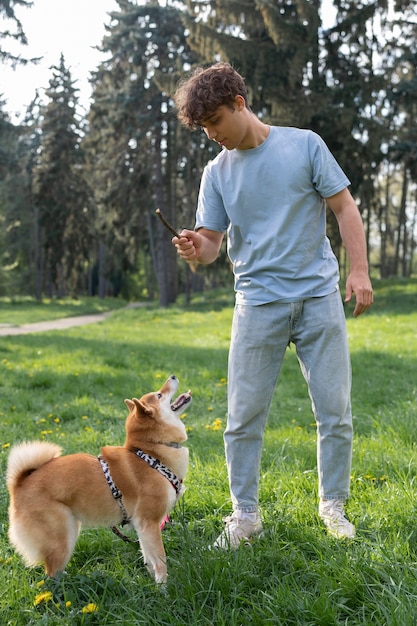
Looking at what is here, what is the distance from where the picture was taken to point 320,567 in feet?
8.92

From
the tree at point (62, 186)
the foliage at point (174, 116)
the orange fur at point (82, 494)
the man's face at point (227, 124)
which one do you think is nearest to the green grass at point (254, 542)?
the orange fur at point (82, 494)

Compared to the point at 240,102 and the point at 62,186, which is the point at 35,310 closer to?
the point at 62,186

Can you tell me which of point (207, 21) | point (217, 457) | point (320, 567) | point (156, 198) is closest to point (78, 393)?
point (217, 457)

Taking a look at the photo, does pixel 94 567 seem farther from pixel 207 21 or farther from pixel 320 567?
pixel 207 21

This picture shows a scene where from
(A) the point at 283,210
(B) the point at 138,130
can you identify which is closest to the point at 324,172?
(A) the point at 283,210

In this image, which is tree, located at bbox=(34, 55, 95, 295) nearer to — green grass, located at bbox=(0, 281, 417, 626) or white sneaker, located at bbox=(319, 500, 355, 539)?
green grass, located at bbox=(0, 281, 417, 626)

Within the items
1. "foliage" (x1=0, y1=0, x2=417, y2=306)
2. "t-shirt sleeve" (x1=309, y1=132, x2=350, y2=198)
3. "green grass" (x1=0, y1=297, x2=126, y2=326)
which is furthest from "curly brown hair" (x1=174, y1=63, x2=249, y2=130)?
"green grass" (x1=0, y1=297, x2=126, y2=326)

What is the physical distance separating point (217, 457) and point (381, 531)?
1548 millimetres

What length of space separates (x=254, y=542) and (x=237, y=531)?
13 cm

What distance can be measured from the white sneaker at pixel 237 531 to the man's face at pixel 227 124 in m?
2.01

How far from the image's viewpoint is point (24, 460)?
2.90 metres

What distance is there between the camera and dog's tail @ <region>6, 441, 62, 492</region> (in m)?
2.89

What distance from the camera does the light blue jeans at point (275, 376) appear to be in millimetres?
3211

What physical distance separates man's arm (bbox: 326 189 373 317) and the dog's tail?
5.65ft
